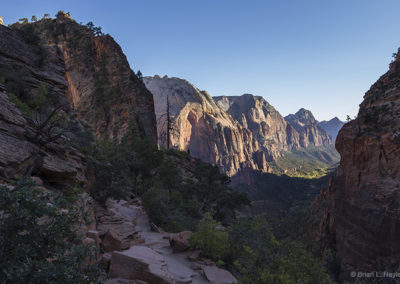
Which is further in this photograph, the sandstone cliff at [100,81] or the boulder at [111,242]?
the sandstone cliff at [100,81]

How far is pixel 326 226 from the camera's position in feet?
123

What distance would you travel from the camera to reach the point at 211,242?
12.1 m

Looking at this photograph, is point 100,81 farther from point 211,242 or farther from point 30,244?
point 30,244

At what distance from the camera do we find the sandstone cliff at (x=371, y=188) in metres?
25.4

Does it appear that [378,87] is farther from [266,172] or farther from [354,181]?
[266,172]

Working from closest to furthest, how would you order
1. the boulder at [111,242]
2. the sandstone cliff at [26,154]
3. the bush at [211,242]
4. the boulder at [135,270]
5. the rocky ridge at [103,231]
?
the boulder at [135,270], the rocky ridge at [103,231], the sandstone cliff at [26,154], the boulder at [111,242], the bush at [211,242]

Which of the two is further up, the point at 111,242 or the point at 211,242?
the point at 111,242

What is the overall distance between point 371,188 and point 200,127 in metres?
124

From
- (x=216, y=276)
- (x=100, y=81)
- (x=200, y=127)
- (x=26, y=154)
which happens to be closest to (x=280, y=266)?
(x=216, y=276)

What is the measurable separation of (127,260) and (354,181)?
34.7m

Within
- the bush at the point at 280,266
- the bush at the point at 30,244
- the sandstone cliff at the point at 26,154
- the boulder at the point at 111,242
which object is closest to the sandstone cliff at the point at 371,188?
the bush at the point at 280,266

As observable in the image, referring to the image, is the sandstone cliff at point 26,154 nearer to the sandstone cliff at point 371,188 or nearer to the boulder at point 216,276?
the boulder at point 216,276

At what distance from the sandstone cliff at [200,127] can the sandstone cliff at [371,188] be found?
10610cm

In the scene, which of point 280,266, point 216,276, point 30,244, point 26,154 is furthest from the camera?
point 216,276
